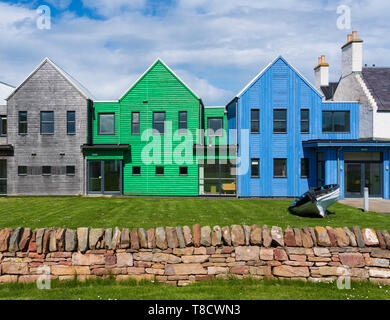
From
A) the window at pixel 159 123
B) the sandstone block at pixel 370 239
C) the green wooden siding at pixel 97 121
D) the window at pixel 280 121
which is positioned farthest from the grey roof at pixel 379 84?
the sandstone block at pixel 370 239

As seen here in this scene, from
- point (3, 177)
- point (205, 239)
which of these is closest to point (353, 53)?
point (205, 239)

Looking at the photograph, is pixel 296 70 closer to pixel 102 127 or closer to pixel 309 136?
pixel 309 136

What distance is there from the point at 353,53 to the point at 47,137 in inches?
1088

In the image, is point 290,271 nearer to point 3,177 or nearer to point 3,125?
point 3,177

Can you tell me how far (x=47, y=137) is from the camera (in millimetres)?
28438

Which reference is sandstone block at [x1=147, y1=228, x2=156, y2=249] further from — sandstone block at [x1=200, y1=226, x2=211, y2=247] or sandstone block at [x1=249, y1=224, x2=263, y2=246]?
sandstone block at [x1=249, y1=224, x2=263, y2=246]

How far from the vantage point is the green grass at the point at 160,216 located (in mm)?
14666

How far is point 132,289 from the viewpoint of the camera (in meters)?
7.28

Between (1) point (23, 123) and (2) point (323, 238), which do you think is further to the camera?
(1) point (23, 123)

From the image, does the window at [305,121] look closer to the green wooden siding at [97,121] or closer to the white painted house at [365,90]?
the white painted house at [365,90]

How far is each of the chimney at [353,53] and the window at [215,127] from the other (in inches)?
497

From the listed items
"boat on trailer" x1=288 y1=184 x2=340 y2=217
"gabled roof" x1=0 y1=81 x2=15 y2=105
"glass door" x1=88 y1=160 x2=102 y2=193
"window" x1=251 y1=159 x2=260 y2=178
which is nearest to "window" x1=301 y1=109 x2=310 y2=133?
"window" x1=251 y1=159 x2=260 y2=178
